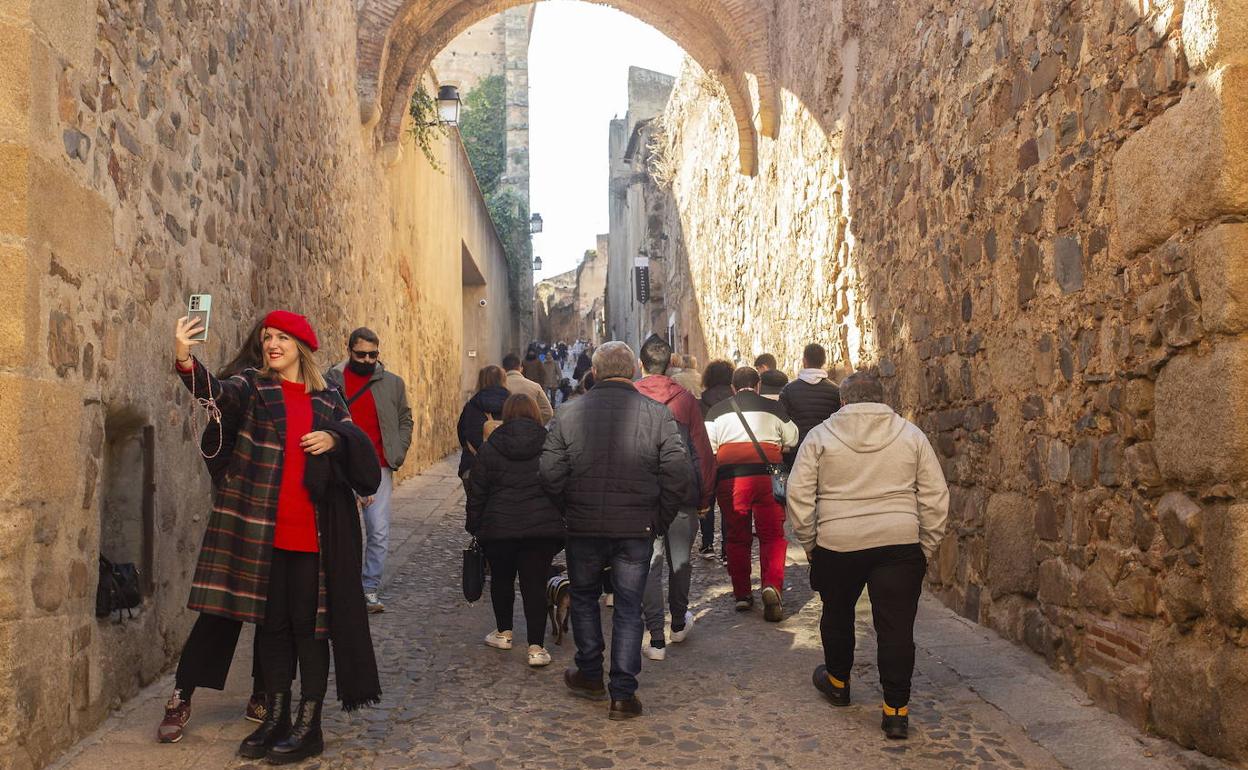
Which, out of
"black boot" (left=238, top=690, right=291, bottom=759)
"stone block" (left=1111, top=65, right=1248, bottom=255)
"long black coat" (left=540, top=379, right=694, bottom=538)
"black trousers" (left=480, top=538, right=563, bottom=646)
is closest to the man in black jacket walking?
"long black coat" (left=540, top=379, right=694, bottom=538)

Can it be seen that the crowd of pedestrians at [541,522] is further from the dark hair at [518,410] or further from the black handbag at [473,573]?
the black handbag at [473,573]

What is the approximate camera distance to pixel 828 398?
295 inches

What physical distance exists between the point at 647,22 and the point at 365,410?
8408mm

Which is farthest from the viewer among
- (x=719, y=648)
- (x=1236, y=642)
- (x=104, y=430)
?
(x=719, y=648)

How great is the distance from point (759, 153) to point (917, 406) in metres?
6.45

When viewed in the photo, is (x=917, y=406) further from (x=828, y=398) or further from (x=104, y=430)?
(x=104, y=430)

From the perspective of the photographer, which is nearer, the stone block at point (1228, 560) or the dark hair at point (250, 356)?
the stone block at point (1228, 560)

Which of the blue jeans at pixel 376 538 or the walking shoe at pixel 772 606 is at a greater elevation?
the blue jeans at pixel 376 538

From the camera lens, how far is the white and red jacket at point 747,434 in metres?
6.03

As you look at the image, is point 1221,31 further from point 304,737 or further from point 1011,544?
point 304,737

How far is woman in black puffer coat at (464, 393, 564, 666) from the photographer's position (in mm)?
4996

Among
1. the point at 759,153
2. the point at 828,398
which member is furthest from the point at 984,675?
the point at 759,153

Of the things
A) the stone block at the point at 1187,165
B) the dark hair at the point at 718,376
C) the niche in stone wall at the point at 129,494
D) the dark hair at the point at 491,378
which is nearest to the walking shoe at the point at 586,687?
the niche in stone wall at the point at 129,494

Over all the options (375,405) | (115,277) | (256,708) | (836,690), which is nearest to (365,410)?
(375,405)
